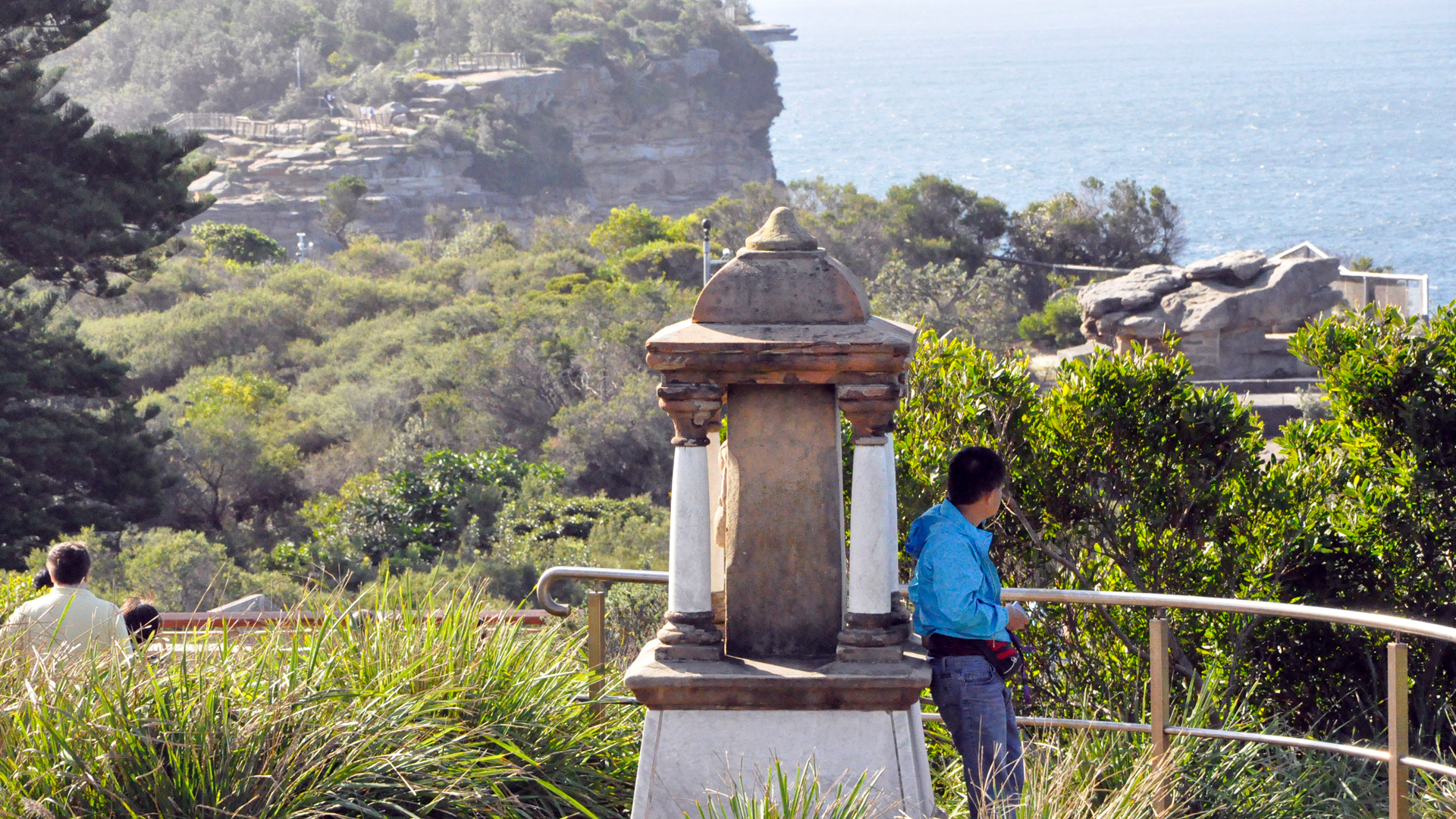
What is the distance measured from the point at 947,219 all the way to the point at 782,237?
44.5 meters

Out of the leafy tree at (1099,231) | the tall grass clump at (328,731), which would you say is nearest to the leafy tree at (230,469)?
the tall grass clump at (328,731)

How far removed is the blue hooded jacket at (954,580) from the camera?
3.71 metres

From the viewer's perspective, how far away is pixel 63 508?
1461 cm

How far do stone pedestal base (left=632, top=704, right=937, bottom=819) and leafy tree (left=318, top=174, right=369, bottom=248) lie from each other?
6176 cm

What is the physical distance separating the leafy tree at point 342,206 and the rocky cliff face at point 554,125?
2.74 feet

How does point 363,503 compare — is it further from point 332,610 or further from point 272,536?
point 332,610

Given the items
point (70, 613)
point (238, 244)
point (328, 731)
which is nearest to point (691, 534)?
point (328, 731)

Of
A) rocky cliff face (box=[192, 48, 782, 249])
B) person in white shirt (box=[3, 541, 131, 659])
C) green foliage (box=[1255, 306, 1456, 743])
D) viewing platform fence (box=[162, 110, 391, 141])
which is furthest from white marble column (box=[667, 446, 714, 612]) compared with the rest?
viewing platform fence (box=[162, 110, 391, 141])

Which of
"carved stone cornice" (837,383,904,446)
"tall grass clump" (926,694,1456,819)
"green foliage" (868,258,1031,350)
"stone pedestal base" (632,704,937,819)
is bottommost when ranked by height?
"green foliage" (868,258,1031,350)

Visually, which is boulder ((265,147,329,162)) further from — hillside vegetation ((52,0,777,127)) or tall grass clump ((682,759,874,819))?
tall grass clump ((682,759,874,819))

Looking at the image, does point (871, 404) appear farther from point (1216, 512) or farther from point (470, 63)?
point (470, 63)

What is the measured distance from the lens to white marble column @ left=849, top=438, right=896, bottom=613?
388 cm

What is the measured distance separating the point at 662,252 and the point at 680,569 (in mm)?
37256

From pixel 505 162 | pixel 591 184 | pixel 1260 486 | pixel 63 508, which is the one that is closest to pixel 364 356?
pixel 63 508
